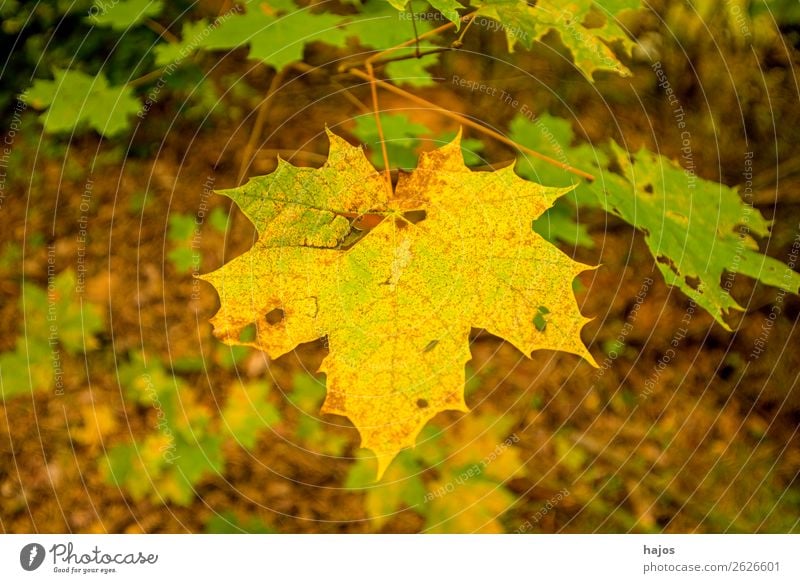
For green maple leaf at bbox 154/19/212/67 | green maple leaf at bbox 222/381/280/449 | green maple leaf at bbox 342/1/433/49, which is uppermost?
green maple leaf at bbox 342/1/433/49

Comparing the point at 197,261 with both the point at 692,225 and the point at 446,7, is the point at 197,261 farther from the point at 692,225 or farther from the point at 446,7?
the point at 692,225

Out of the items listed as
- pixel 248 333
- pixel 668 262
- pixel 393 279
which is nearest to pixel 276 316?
pixel 248 333

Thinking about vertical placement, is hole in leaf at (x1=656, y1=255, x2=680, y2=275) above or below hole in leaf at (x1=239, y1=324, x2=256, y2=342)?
above

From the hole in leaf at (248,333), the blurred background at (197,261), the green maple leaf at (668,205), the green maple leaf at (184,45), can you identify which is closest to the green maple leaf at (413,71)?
the blurred background at (197,261)

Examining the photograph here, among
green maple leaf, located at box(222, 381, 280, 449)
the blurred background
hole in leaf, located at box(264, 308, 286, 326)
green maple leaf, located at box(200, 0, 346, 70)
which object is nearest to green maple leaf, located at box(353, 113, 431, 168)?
the blurred background

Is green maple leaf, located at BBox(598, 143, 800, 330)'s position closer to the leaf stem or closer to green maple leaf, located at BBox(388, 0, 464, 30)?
the leaf stem
